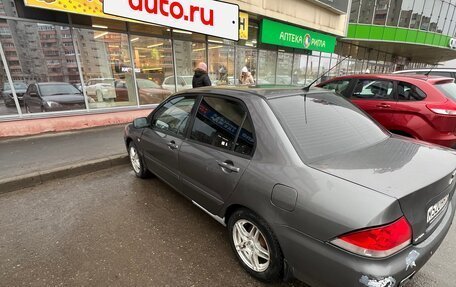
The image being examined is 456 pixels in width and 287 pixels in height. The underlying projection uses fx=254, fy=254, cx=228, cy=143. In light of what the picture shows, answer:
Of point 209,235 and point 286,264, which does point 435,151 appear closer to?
point 286,264

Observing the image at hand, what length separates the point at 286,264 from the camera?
1.86 m

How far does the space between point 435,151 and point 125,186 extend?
383 centimetres

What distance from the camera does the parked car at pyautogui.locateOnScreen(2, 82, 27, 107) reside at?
5.93 m

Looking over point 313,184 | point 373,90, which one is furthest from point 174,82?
point 313,184

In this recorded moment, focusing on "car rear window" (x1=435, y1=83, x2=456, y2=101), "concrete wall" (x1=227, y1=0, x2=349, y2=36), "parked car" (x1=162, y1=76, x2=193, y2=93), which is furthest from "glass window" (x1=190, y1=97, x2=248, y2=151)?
"concrete wall" (x1=227, y1=0, x2=349, y2=36)

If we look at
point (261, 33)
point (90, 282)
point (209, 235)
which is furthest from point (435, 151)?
point (261, 33)

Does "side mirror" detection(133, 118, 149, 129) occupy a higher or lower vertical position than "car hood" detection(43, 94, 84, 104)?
higher

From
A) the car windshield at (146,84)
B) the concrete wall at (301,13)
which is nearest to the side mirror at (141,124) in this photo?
the car windshield at (146,84)

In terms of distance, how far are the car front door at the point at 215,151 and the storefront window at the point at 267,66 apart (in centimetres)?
1026

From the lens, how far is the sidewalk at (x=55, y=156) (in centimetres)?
410

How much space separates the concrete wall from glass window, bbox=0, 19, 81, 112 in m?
5.65

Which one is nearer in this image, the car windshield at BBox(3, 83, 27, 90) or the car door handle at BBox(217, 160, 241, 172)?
the car door handle at BBox(217, 160, 241, 172)

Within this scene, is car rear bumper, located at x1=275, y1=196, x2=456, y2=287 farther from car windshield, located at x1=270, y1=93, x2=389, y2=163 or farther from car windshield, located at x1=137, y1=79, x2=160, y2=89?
car windshield, located at x1=137, y1=79, x2=160, y2=89

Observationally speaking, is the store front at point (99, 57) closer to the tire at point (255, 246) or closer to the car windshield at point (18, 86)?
the car windshield at point (18, 86)
